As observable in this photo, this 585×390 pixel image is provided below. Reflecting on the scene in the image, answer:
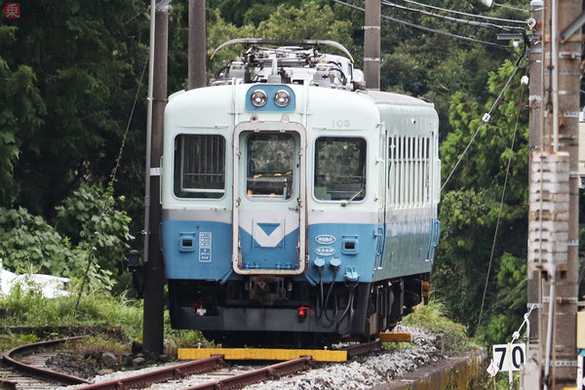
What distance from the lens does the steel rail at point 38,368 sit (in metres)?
14.8

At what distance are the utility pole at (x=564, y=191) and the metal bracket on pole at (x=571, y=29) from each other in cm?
2

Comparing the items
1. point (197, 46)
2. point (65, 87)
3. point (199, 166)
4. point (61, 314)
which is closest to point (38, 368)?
point (199, 166)

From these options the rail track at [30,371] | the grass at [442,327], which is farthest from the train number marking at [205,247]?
the grass at [442,327]

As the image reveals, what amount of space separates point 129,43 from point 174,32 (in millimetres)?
910

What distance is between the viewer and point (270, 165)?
16328 mm

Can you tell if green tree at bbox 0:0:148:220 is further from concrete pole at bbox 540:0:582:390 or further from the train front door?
concrete pole at bbox 540:0:582:390

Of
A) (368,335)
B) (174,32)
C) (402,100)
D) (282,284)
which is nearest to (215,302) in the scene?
(282,284)

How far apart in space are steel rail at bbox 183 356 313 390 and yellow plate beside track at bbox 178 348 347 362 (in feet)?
0.53

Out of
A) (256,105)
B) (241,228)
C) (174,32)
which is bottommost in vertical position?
(241,228)

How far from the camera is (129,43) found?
29.5 meters

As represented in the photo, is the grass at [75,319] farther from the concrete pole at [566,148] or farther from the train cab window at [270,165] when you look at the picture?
the concrete pole at [566,148]

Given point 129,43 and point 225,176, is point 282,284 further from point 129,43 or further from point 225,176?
point 129,43

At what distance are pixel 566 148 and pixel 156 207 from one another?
763 cm

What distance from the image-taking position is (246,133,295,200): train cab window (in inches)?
640
